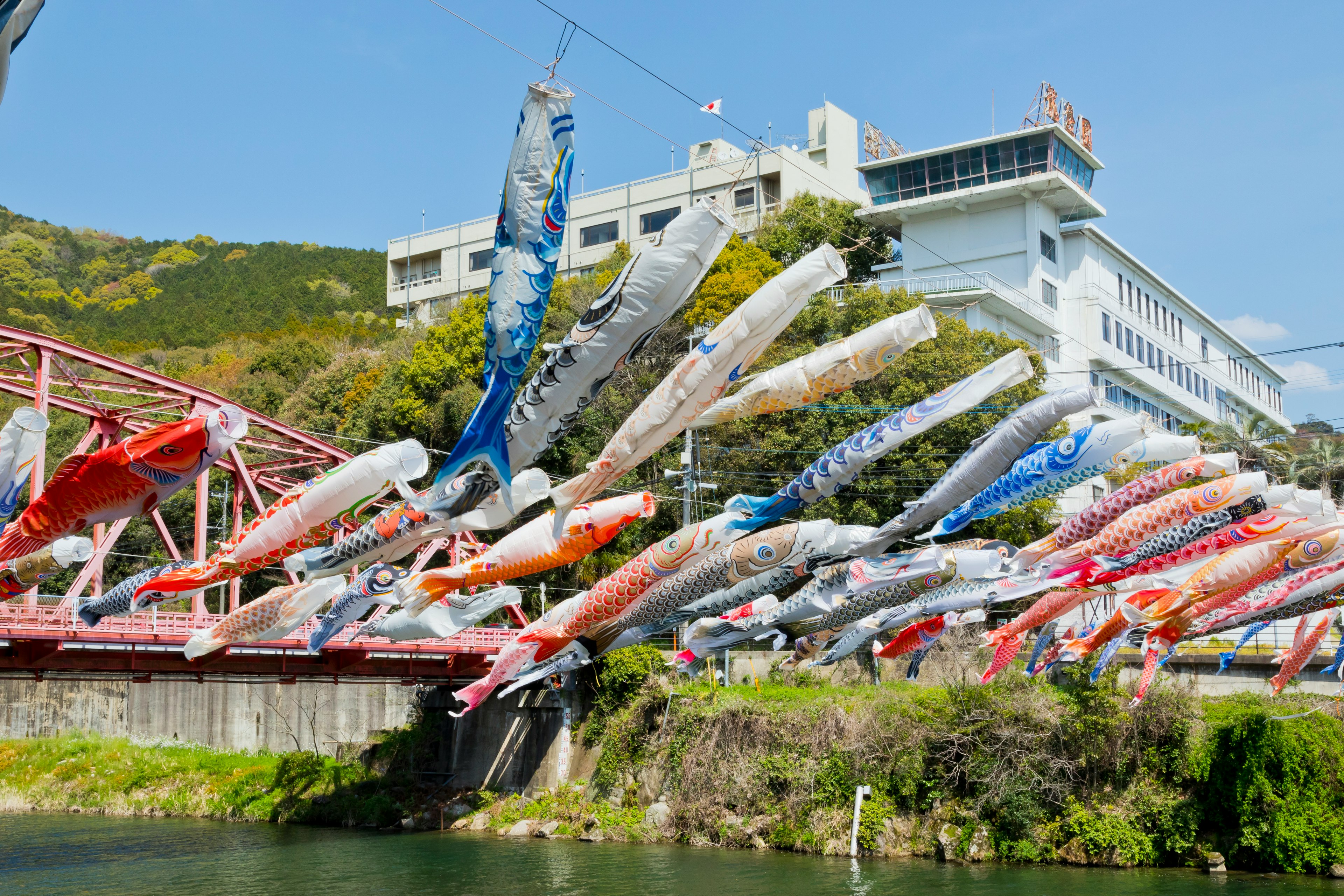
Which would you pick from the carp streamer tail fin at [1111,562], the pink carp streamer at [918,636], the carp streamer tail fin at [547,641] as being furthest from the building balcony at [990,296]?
the carp streamer tail fin at [547,641]

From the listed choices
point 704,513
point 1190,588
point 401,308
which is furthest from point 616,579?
point 401,308

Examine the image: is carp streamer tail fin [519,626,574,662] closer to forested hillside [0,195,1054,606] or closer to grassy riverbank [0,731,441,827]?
forested hillside [0,195,1054,606]

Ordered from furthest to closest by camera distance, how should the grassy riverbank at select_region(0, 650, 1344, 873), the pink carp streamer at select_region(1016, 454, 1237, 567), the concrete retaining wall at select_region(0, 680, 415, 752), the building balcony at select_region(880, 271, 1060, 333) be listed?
the building balcony at select_region(880, 271, 1060, 333) → the concrete retaining wall at select_region(0, 680, 415, 752) → the grassy riverbank at select_region(0, 650, 1344, 873) → the pink carp streamer at select_region(1016, 454, 1237, 567)

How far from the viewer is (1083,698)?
82.2 feet

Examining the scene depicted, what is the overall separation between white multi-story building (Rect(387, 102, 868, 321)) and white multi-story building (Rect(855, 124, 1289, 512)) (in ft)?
12.9

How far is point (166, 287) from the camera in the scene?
8462 cm

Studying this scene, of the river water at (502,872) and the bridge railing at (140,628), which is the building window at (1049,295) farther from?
the river water at (502,872)

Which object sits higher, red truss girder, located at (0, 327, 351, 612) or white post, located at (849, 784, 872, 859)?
red truss girder, located at (0, 327, 351, 612)

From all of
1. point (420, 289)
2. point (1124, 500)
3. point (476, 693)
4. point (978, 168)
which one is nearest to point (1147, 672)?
point (1124, 500)

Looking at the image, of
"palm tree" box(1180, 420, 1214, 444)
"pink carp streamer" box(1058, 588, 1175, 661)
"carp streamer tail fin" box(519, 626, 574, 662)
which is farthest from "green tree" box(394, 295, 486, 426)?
"carp streamer tail fin" box(519, 626, 574, 662)

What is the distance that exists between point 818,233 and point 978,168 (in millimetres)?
6739

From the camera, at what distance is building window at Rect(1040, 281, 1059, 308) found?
45375mm

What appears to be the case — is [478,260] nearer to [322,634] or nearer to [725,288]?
[725,288]

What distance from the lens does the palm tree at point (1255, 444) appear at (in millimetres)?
42094
